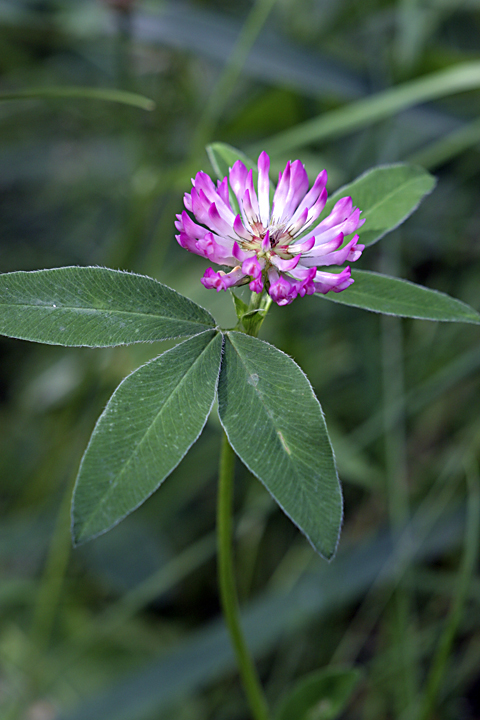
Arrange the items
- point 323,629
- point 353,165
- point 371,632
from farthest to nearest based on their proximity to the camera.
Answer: point 353,165 < point 371,632 < point 323,629

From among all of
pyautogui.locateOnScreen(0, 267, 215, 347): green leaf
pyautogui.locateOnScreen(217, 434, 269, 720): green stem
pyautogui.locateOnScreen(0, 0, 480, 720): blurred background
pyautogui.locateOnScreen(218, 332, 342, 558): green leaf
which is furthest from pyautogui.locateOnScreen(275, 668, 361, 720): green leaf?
pyautogui.locateOnScreen(0, 267, 215, 347): green leaf

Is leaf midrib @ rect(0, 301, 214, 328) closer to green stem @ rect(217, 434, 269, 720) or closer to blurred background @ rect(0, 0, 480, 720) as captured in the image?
green stem @ rect(217, 434, 269, 720)

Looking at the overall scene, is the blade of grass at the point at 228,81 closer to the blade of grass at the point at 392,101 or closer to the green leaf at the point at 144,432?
the blade of grass at the point at 392,101

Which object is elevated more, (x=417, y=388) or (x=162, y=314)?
(x=162, y=314)

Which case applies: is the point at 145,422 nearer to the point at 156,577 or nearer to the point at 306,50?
the point at 156,577

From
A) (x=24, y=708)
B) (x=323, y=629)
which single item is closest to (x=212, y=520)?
(x=323, y=629)

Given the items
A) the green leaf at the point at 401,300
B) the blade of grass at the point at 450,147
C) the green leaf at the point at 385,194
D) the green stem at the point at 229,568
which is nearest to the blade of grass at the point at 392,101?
the blade of grass at the point at 450,147
